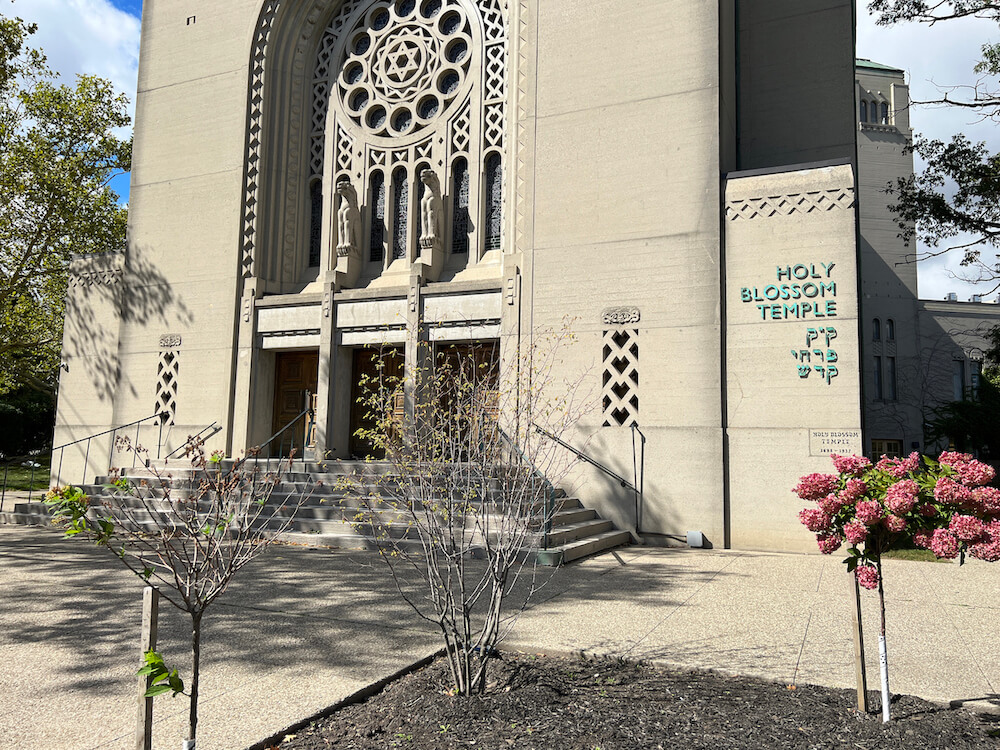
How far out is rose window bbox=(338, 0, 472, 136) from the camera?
15836 millimetres

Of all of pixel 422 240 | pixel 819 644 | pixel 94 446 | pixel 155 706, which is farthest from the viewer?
pixel 94 446

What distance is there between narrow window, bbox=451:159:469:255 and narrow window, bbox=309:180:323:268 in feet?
11.1

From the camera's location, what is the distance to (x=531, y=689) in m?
4.55

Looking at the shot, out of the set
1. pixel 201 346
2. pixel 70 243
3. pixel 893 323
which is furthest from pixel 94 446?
pixel 893 323

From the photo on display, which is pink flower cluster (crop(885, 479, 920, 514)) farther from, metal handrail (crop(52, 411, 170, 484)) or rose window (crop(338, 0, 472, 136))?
metal handrail (crop(52, 411, 170, 484))

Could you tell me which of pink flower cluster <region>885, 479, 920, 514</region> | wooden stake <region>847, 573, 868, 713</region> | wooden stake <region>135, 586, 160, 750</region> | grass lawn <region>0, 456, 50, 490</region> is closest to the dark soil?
wooden stake <region>847, 573, 868, 713</region>

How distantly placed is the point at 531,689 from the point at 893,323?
137 ft

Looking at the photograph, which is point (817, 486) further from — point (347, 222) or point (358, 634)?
point (347, 222)

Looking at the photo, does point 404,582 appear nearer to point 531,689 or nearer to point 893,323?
point 531,689

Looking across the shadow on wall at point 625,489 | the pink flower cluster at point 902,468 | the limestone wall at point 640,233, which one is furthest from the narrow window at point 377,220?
the pink flower cluster at point 902,468

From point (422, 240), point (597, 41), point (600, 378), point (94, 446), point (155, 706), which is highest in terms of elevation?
point (597, 41)

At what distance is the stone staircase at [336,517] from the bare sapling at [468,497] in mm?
217

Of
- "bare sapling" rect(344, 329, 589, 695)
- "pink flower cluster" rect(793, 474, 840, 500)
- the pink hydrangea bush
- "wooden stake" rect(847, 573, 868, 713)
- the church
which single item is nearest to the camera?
the pink hydrangea bush

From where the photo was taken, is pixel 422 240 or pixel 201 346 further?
pixel 201 346
